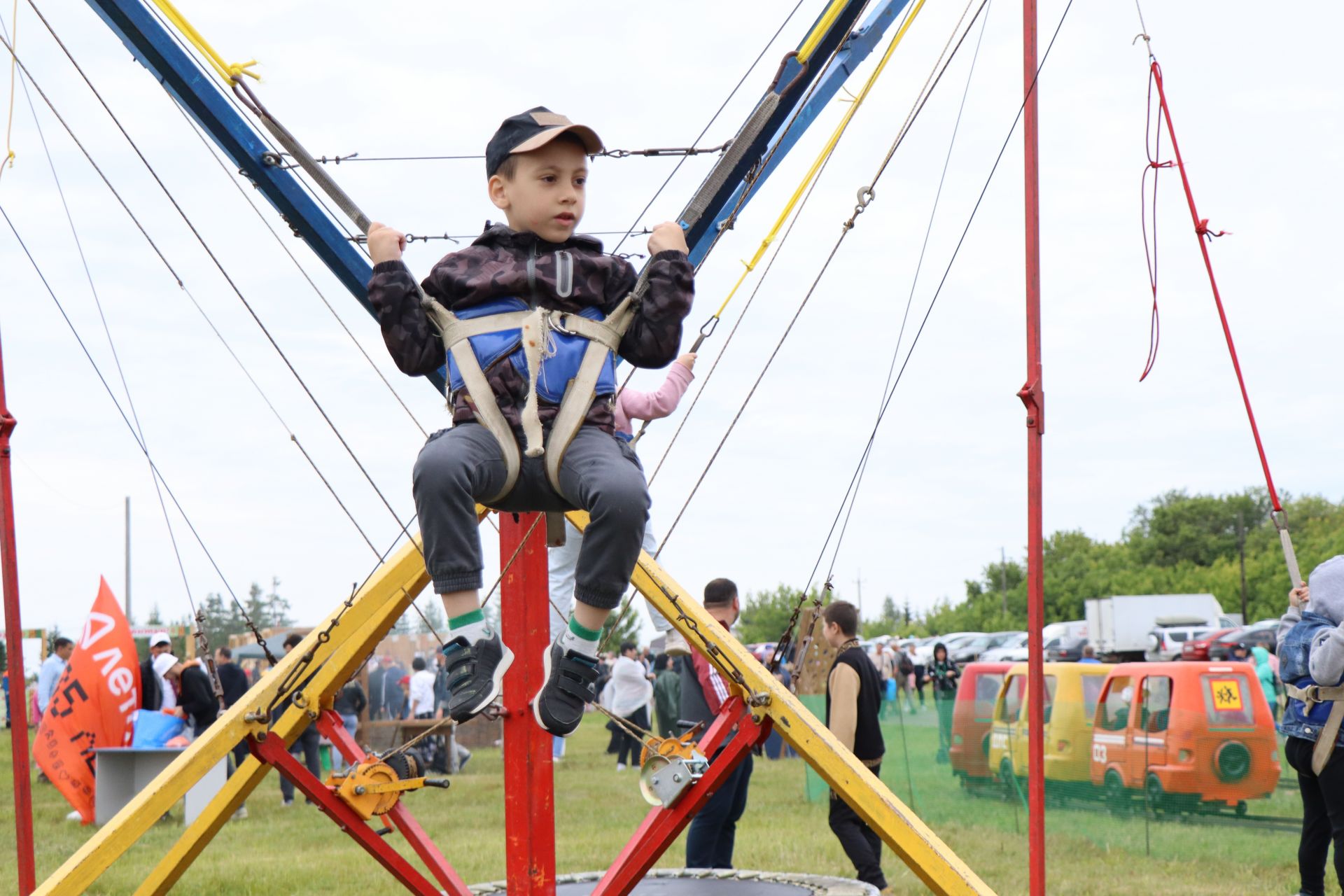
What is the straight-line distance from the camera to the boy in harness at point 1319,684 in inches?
214

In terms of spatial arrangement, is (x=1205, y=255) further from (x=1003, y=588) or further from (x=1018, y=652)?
(x=1003, y=588)

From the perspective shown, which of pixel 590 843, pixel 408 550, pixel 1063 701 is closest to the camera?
pixel 408 550

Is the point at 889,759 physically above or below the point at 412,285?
below

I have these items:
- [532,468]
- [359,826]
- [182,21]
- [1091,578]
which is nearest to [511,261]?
[532,468]

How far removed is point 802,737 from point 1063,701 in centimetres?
719

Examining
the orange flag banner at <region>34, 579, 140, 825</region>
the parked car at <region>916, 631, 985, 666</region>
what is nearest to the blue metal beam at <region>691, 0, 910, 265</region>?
the orange flag banner at <region>34, 579, 140, 825</region>

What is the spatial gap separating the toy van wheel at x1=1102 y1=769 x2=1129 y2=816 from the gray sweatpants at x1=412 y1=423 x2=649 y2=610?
7.50 meters

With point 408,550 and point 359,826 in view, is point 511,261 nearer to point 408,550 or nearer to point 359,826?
point 408,550

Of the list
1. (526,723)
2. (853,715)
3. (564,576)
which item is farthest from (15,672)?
(853,715)

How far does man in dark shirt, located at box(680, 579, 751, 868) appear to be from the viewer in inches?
252

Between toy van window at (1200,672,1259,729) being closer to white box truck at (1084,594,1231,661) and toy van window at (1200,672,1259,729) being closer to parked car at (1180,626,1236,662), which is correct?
parked car at (1180,626,1236,662)

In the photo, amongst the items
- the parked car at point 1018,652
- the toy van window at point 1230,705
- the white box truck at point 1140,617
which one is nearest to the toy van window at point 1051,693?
the toy van window at point 1230,705

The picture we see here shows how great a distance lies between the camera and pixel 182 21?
406 cm

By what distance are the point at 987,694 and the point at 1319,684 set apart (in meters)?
6.06
